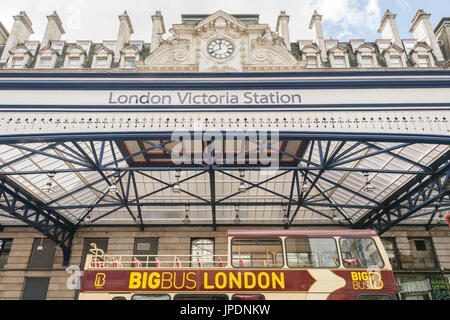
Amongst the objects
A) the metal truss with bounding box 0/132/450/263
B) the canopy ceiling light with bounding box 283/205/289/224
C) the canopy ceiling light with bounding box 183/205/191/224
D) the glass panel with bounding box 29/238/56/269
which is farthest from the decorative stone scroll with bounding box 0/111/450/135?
the glass panel with bounding box 29/238/56/269

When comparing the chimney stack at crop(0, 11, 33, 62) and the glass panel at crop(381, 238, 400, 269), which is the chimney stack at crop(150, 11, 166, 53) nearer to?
the chimney stack at crop(0, 11, 33, 62)

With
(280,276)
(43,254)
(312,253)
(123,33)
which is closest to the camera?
(280,276)

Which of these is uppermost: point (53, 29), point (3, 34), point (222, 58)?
point (53, 29)

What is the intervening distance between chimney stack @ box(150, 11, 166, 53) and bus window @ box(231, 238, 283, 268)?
826 inches

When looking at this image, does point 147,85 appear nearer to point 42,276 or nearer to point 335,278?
point 335,278

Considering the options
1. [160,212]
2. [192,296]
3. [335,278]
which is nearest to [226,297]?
[192,296]

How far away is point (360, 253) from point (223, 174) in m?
9.44

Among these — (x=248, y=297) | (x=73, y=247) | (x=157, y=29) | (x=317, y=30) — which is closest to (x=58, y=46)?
(x=157, y=29)

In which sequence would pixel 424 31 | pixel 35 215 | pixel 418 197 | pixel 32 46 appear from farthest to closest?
pixel 32 46
pixel 424 31
pixel 35 215
pixel 418 197

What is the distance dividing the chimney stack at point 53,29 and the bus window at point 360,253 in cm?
2970

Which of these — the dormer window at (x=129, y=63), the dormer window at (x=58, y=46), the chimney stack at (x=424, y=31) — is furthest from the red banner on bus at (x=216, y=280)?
the dormer window at (x=58, y=46)

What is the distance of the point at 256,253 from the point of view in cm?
970

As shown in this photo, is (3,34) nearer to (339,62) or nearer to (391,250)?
(339,62)
